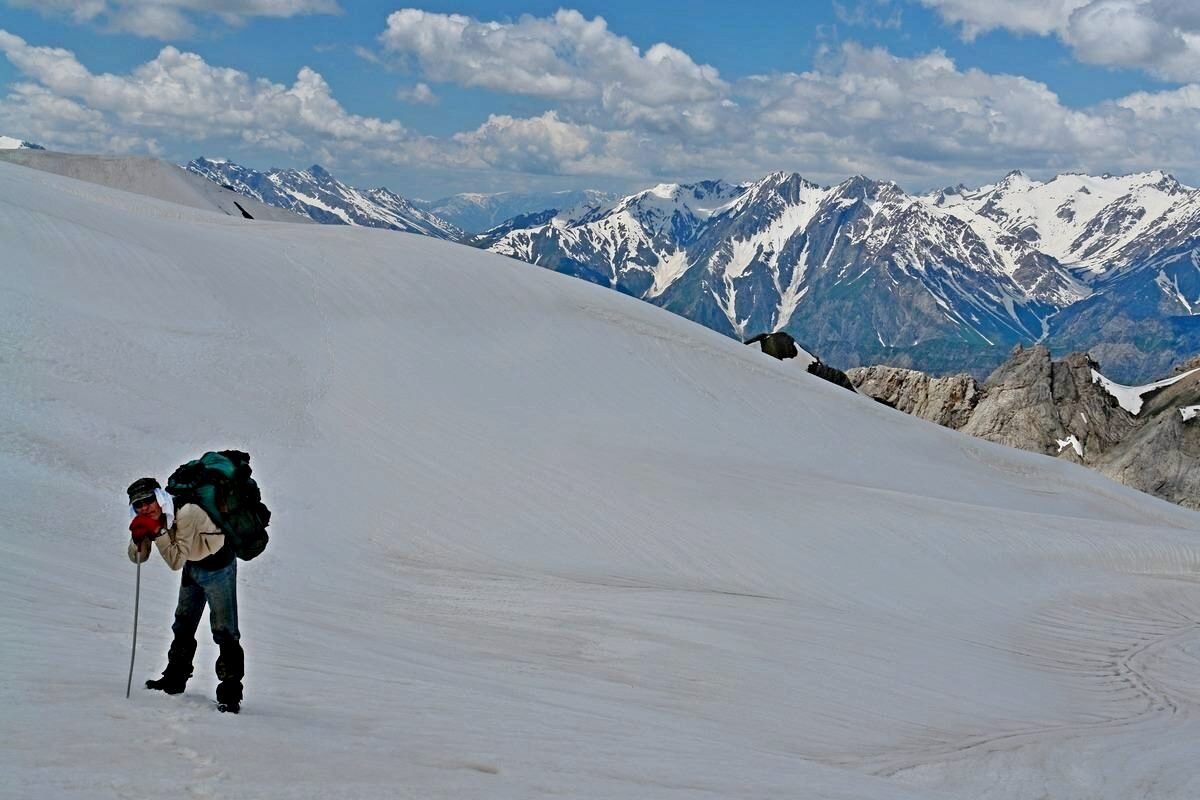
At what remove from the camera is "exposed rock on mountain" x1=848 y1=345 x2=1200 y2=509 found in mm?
96062

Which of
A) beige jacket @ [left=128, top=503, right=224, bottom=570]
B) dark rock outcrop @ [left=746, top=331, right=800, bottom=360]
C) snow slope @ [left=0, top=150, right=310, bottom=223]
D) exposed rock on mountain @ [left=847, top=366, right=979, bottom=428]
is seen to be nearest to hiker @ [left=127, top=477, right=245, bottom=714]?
beige jacket @ [left=128, top=503, right=224, bottom=570]

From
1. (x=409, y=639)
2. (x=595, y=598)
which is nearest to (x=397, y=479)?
(x=595, y=598)

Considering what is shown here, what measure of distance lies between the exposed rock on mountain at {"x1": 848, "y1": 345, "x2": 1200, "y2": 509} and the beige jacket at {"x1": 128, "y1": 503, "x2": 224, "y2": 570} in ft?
297

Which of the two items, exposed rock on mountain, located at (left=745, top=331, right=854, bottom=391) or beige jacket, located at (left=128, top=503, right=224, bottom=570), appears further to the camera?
exposed rock on mountain, located at (left=745, top=331, right=854, bottom=391)

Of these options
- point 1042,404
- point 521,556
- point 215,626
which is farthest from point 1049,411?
point 215,626

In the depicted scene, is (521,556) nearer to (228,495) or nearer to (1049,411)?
(228,495)

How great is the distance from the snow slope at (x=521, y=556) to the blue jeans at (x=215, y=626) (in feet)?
1.04

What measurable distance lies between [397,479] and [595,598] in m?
7.08

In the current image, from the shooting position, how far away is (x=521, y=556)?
21141 mm

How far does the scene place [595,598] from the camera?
18484 mm

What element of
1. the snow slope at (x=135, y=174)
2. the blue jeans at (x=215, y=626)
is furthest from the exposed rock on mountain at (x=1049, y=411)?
the blue jeans at (x=215, y=626)

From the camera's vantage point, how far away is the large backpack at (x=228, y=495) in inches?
313

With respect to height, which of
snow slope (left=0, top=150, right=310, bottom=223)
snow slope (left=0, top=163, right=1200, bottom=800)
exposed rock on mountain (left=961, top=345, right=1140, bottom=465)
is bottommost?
snow slope (left=0, top=163, right=1200, bottom=800)

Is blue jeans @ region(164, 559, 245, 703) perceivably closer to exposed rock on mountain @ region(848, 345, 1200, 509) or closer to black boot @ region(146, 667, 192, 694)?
black boot @ region(146, 667, 192, 694)
